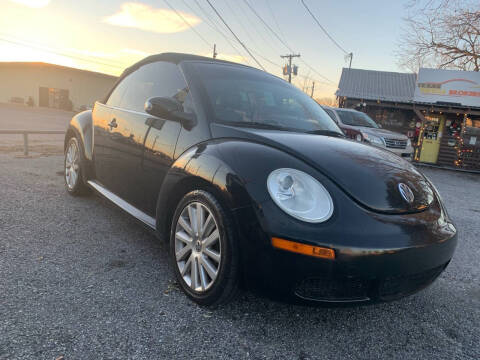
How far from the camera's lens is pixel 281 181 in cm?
189

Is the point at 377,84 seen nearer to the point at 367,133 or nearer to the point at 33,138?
the point at 367,133

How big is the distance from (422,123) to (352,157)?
15.7 m

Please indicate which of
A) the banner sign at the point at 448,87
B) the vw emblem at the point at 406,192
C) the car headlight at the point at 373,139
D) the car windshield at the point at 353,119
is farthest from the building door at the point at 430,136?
the vw emblem at the point at 406,192

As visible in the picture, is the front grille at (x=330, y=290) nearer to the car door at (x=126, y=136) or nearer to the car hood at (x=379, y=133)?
the car door at (x=126, y=136)

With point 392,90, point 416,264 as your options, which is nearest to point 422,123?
point 392,90

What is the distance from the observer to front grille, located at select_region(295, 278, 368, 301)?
5.83 ft

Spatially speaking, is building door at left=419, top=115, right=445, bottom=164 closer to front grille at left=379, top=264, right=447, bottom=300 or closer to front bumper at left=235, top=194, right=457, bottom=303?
front grille at left=379, top=264, right=447, bottom=300

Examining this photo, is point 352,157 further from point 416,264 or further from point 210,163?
point 210,163

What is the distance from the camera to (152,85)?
10.1 ft

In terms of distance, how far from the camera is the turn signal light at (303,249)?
5.52 feet

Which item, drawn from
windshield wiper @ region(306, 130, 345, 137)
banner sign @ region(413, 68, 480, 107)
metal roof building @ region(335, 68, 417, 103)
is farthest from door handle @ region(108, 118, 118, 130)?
metal roof building @ region(335, 68, 417, 103)

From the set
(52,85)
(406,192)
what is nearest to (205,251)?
(406,192)

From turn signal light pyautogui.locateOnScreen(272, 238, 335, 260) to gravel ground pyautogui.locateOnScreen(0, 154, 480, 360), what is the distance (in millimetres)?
567

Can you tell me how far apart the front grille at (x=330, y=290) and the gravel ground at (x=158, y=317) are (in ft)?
1.06
